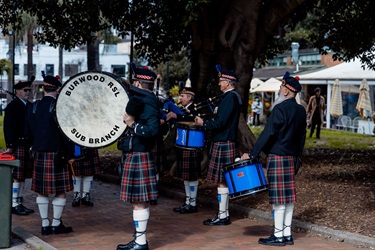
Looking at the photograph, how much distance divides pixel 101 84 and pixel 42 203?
5.80ft

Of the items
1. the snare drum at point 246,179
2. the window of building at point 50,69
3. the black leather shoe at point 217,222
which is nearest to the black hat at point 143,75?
the snare drum at point 246,179

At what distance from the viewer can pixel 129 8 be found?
48.6 feet

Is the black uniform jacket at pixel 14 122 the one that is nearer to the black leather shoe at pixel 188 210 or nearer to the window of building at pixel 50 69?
the black leather shoe at pixel 188 210

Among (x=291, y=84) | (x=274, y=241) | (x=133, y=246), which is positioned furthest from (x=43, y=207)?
(x=291, y=84)

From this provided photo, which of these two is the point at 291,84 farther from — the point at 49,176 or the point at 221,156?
the point at 49,176

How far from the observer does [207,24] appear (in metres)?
12.9

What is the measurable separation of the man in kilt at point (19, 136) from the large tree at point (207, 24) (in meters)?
2.98

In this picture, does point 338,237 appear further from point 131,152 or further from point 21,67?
point 21,67

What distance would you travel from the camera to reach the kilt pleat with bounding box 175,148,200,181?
386 inches

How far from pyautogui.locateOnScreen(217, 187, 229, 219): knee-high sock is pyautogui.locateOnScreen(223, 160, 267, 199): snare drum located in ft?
3.42

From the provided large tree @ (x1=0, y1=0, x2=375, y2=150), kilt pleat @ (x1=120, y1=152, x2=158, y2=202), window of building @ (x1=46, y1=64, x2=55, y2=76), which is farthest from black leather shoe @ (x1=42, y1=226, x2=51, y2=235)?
window of building @ (x1=46, y1=64, x2=55, y2=76)

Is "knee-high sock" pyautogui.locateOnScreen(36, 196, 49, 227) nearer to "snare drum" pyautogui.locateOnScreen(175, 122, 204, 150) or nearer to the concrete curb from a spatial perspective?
"snare drum" pyautogui.locateOnScreen(175, 122, 204, 150)

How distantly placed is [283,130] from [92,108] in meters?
2.06

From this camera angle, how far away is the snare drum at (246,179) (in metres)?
7.55
